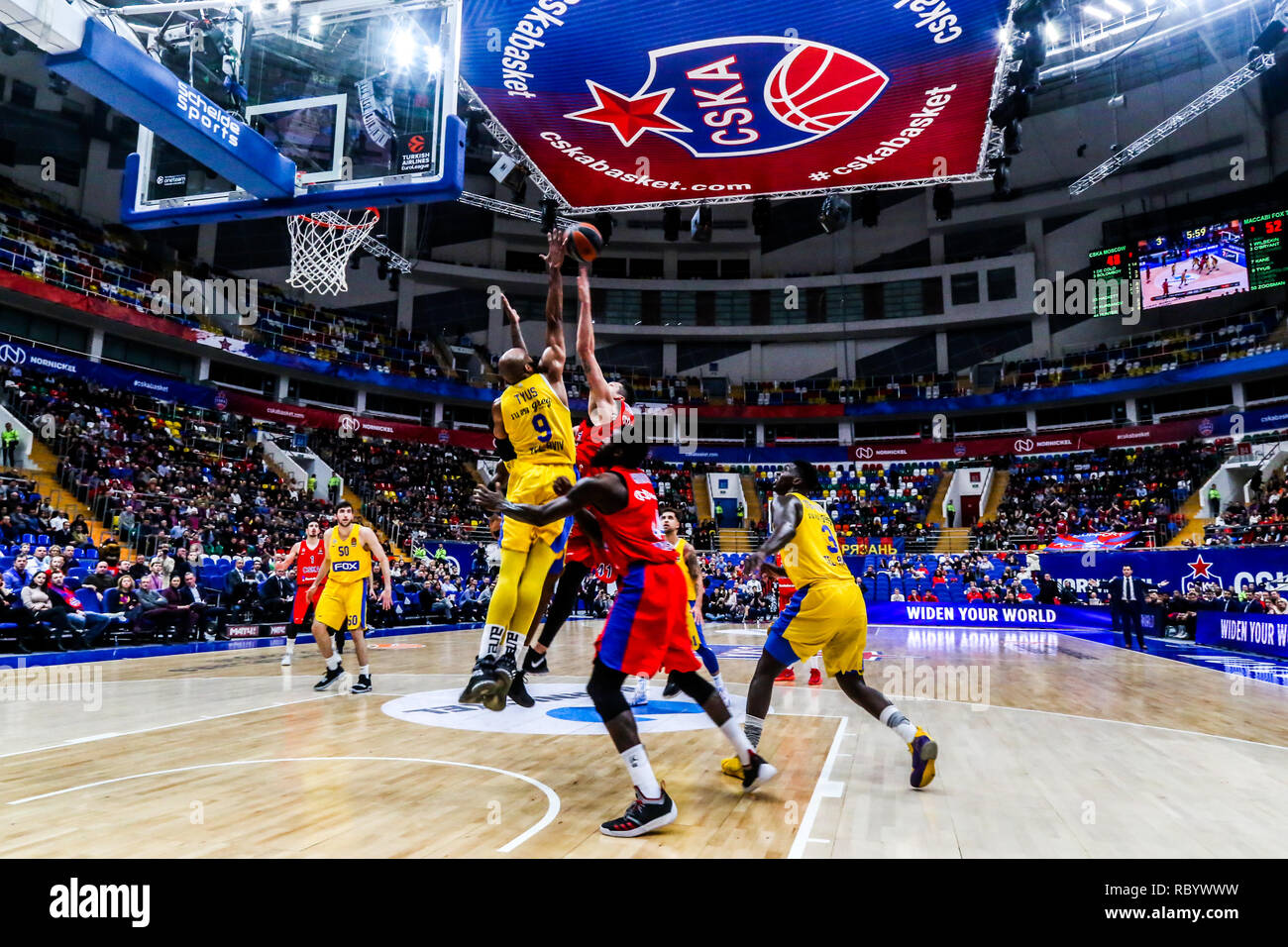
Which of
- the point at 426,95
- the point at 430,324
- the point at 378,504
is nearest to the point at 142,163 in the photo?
the point at 426,95

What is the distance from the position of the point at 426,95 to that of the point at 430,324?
1178 inches

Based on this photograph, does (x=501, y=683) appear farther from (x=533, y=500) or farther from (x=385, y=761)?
(x=385, y=761)

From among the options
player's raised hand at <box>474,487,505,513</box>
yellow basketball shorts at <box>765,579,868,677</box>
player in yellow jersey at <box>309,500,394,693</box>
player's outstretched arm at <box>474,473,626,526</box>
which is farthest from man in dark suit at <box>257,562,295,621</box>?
player's raised hand at <box>474,487,505,513</box>

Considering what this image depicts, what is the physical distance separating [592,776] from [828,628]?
5.78ft

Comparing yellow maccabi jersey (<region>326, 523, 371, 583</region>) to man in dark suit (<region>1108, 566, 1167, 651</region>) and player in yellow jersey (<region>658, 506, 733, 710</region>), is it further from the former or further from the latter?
man in dark suit (<region>1108, 566, 1167, 651</region>)

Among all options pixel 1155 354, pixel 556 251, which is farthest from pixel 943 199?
pixel 556 251

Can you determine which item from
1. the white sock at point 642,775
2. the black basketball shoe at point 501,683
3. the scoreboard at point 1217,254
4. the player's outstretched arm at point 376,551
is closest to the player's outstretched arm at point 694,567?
the player's outstretched arm at point 376,551

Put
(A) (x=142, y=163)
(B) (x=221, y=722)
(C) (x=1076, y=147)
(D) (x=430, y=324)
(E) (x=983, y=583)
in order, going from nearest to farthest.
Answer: (B) (x=221, y=722) < (A) (x=142, y=163) < (E) (x=983, y=583) < (C) (x=1076, y=147) < (D) (x=430, y=324)

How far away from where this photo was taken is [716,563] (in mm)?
28984

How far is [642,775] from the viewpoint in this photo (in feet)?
12.2

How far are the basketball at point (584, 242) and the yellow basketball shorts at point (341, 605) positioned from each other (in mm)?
5121

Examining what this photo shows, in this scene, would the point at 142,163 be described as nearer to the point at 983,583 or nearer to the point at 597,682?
the point at 597,682

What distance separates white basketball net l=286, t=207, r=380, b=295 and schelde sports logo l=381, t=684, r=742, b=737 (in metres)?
8.77

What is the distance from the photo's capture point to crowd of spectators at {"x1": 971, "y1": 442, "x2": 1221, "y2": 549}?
94.4 ft
